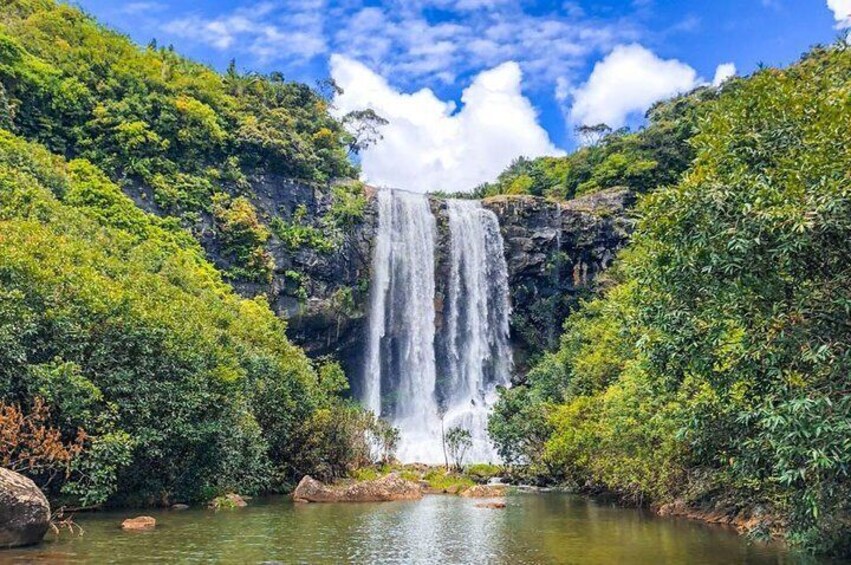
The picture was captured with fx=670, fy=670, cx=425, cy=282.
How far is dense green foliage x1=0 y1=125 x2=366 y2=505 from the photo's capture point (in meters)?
18.2

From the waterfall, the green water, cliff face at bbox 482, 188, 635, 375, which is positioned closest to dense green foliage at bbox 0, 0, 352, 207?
the waterfall

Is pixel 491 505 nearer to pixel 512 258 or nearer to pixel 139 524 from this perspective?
pixel 139 524

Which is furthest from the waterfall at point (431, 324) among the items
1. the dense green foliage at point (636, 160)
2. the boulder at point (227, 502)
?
the boulder at point (227, 502)

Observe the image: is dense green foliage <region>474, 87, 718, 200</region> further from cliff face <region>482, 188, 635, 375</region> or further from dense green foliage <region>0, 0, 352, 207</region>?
dense green foliage <region>0, 0, 352, 207</region>

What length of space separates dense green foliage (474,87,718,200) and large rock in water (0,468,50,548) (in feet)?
154

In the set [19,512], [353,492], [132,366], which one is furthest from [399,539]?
[353,492]

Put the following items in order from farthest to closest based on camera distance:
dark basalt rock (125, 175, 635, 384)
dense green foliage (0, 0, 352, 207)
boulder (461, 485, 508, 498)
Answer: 1. dark basalt rock (125, 175, 635, 384)
2. dense green foliage (0, 0, 352, 207)
3. boulder (461, 485, 508, 498)

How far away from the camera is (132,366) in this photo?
2067 centimetres

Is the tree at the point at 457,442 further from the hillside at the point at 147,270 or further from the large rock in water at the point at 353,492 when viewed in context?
the large rock in water at the point at 353,492

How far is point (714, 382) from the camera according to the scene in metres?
10.4

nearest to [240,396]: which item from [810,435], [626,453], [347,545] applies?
[347,545]

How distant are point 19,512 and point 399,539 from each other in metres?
8.40

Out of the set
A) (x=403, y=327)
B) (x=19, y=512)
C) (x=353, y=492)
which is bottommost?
(x=353, y=492)

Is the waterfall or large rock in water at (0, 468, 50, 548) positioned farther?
the waterfall
